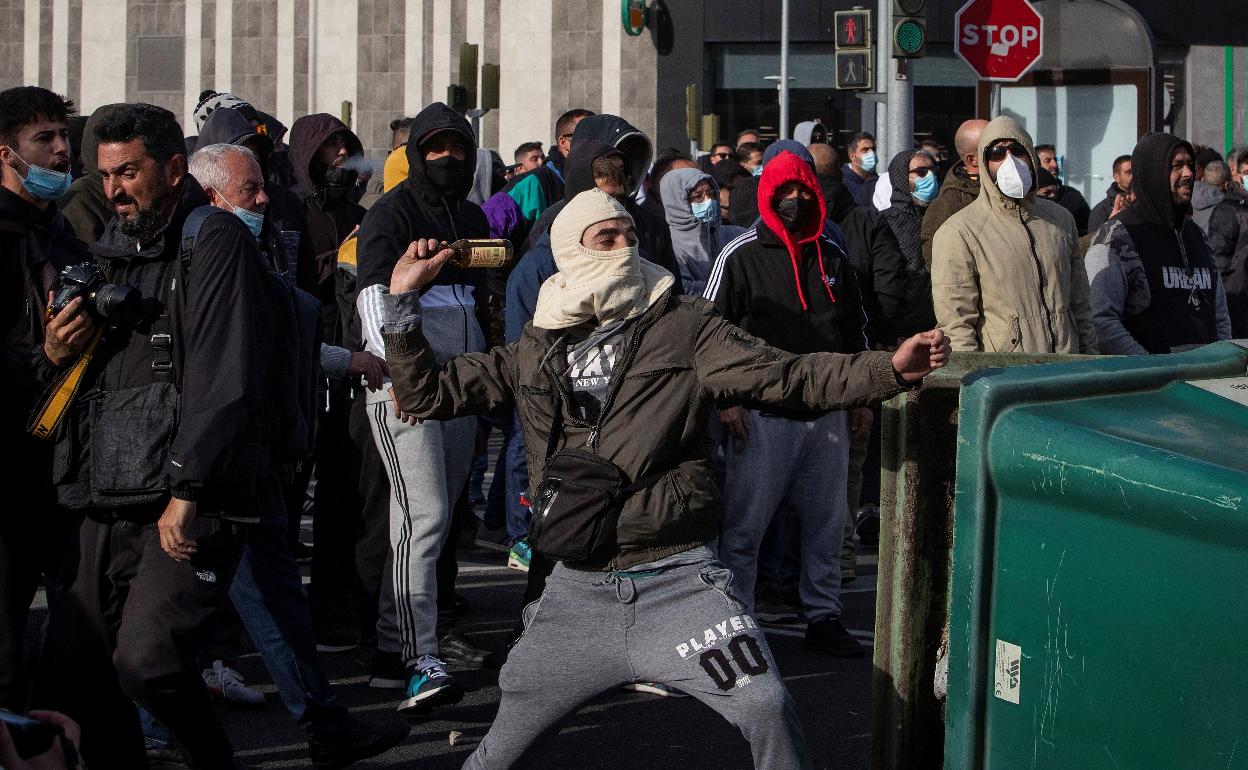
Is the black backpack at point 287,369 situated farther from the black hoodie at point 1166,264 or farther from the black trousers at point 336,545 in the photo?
the black hoodie at point 1166,264

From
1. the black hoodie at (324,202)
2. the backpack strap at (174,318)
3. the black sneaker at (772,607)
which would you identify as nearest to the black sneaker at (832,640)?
the black sneaker at (772,607)

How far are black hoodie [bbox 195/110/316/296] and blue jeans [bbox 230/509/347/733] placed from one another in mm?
1634

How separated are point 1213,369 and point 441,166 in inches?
135

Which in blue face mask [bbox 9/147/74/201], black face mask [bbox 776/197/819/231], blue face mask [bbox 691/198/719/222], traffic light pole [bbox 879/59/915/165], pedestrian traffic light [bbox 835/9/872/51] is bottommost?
blue face mask [bbox 9/147/74/201]

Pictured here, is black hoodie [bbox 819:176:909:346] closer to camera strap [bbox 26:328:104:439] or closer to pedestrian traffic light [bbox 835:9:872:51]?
camera strap [bbox 26:328:104:439]

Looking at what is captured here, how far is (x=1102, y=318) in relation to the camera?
7.53 m

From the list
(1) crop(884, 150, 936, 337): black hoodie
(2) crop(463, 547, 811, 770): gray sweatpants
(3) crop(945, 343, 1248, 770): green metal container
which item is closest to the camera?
(3) crop(945, 343, 1248, 770): green metal container

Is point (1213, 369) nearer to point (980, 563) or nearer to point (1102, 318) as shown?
point (980, 563)

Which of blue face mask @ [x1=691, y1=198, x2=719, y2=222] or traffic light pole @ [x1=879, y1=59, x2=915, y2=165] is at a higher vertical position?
traffic light pole @ [x1=879, y1=59, x2=915, y2=165]

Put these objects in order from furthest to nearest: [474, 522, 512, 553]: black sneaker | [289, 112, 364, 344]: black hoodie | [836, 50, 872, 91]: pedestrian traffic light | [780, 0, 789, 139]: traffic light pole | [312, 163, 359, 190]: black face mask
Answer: [780, 0, 789, 139]: traffic light pole
[836, 50, 872, 91]: pedestrian traffic light
[474, 522, 512, 553]: black sneaker
[312, 163, 359, 190]: black face mask
[289, 112, 364, 344]: black hoodie

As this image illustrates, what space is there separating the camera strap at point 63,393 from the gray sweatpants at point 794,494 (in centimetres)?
289

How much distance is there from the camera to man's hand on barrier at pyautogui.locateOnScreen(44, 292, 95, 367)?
171 inches

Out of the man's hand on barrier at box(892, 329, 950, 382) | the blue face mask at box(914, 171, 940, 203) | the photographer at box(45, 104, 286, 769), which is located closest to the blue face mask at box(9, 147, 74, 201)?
the photographer at box(45, 104, 286, 769)

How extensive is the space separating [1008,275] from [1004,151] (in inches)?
22.3
